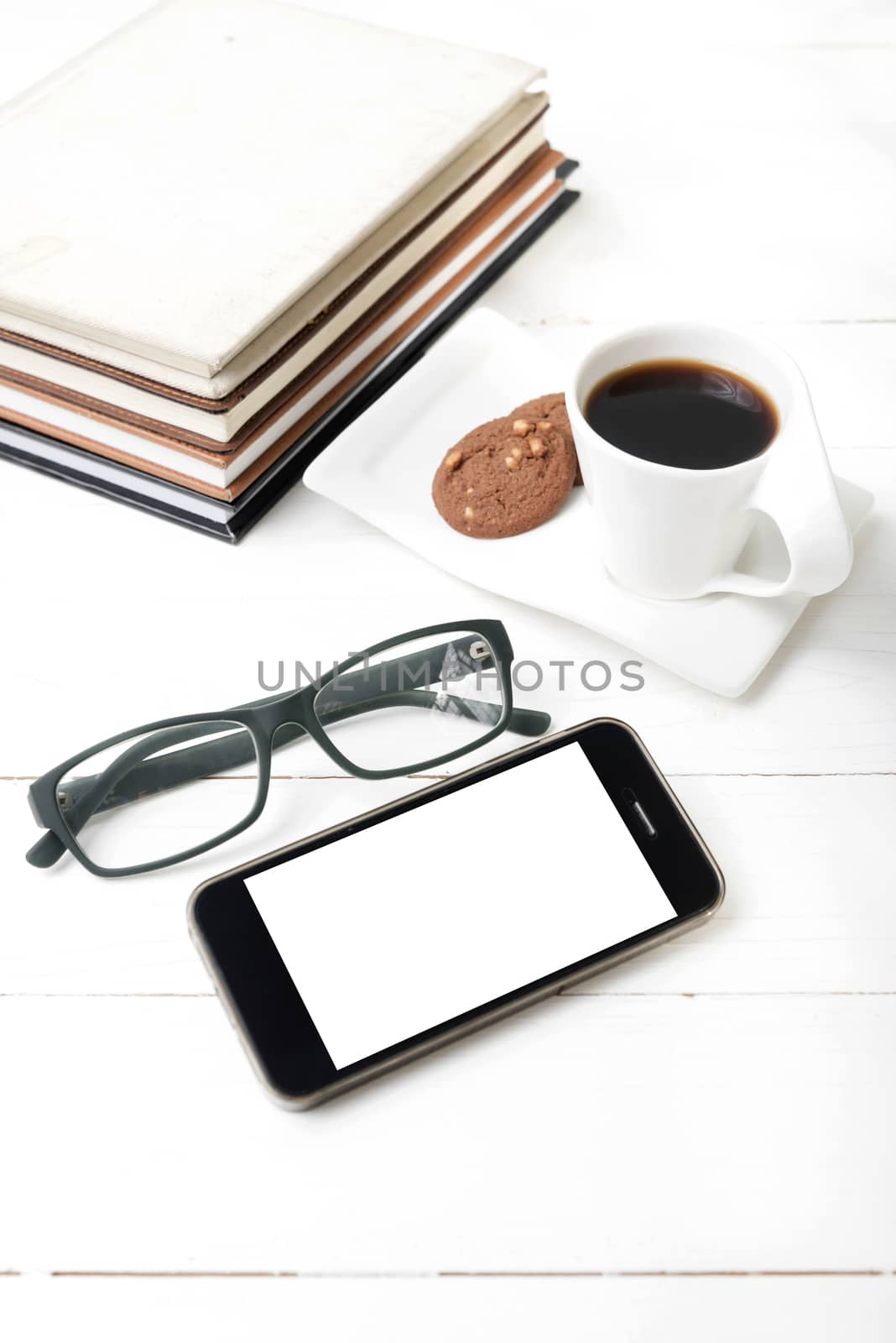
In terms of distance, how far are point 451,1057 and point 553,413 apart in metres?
0.38

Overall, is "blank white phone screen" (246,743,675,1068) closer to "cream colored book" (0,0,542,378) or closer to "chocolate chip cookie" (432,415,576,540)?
"chocolate chip cookie" (432,415,576,540)

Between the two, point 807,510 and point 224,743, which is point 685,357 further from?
point 224,743

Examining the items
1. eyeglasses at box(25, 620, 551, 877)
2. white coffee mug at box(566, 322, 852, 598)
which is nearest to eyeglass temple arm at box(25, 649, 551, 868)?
eyeglasses at box(25, 620, 551, 877)

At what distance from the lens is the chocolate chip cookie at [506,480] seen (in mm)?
666

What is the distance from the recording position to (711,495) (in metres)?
0.56

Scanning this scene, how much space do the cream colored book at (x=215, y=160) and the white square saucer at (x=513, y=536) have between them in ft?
0.31

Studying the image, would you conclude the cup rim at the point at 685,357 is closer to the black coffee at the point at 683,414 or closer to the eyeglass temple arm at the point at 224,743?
the black coffee at the point at 683,414

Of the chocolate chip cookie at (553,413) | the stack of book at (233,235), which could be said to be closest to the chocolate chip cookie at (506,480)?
the chocolate chip cookie at (553,413)

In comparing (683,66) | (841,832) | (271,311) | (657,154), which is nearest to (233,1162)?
(841,832)

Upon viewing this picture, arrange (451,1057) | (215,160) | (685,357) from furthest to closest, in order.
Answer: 1. (215,160)
2. (685,357)
3. (451,1057)

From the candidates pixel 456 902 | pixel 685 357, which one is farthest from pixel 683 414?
pixel 456 902

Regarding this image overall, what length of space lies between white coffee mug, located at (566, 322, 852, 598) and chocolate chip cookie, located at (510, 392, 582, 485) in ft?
0.27

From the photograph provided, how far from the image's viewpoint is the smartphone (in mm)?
498

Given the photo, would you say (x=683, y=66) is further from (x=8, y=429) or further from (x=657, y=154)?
(x=8, y=429)
